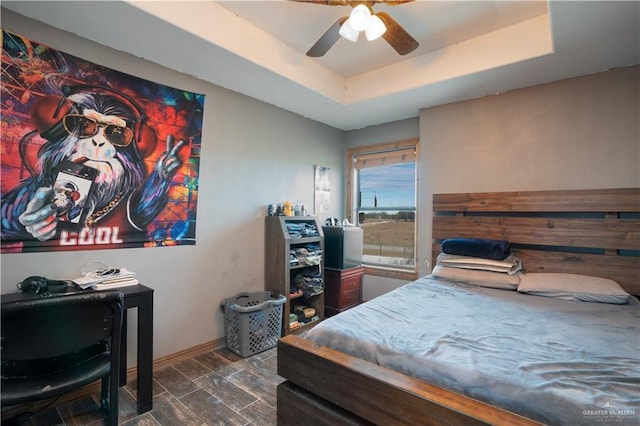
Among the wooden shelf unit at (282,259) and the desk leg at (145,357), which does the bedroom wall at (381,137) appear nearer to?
the wooden shelf unit at (282,259)

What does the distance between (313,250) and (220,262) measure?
1.06 m

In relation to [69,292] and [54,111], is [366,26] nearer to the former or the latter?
[54,111]

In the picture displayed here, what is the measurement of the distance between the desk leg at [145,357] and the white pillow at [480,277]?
2364 millimetres

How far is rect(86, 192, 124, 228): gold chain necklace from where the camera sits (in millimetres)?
2123

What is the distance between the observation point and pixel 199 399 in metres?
2.06

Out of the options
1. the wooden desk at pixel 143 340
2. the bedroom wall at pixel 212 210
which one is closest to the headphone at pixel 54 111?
the bedroom wall at pixel 212 210

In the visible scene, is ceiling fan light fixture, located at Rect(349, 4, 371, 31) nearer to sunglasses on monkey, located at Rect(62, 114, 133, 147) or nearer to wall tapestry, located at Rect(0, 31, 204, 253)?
wall tapestry, located at Rect(0, 31, 204, 253)

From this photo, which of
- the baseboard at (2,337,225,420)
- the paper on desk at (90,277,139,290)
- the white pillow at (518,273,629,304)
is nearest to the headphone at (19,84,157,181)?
the paper on desk at (90,277,139,290)

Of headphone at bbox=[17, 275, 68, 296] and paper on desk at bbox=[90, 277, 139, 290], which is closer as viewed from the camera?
headphone at bbox=[17, 275, 68, 296]

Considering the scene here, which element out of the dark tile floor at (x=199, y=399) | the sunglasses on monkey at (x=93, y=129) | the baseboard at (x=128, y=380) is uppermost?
the sunglasses on monkey at (x=93, y=129)

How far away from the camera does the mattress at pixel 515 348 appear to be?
1.03 metres

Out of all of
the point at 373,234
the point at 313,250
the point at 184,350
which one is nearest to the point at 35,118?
the point at 184,350

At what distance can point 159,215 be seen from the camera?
247cm

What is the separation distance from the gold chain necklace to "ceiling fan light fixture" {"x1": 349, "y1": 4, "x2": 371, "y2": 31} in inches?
80.3
